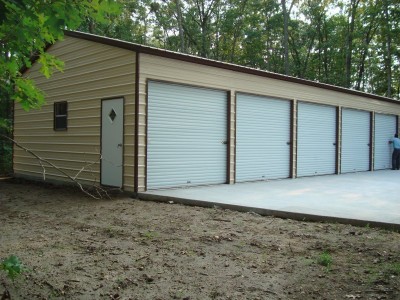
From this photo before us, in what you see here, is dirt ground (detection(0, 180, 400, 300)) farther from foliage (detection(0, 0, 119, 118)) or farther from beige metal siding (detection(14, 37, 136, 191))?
beige metal siding (detection(14, 37, 136, 191))

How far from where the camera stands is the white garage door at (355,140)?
16.8m

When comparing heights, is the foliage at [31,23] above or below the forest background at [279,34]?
below

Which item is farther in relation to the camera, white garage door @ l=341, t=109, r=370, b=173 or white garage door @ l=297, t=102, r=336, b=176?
white garage door @ l=341, t=109, r=370, b=173

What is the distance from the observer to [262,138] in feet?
43.3

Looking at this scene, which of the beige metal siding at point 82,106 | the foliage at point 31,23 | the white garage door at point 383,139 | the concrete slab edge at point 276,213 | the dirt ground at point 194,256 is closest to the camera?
the foliage at point 31,23

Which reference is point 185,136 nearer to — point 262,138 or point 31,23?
point 262,138

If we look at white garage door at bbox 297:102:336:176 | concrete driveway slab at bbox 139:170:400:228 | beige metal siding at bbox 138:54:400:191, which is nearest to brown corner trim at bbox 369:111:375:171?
beige metal siding at bbox 138:54:400:191

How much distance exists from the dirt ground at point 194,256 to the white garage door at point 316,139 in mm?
7862

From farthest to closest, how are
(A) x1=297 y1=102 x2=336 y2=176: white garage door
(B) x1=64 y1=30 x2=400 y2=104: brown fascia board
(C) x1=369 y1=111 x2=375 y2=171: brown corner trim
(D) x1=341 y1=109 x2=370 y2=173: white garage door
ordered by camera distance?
(C) x1=369 y1=111 x2=375 y2=171: brown corner trim → (D) x1=341 y1=109 x2=370 y2=173: white garage door → (A) x1=297 y1=102 x2=336 y2=176: white garage door → (B) x1=64 y1=30 x2=400 y2=104: brown fascia board

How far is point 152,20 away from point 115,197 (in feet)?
88.0

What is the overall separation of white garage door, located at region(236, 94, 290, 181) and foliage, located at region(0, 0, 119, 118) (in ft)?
29.0

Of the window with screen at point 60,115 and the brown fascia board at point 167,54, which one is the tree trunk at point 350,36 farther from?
the window with screen at point 60,115

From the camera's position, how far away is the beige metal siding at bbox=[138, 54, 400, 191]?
9766 mm

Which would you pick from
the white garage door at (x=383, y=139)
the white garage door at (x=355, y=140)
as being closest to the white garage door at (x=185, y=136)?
the white garage door at (x=355, y=140)
